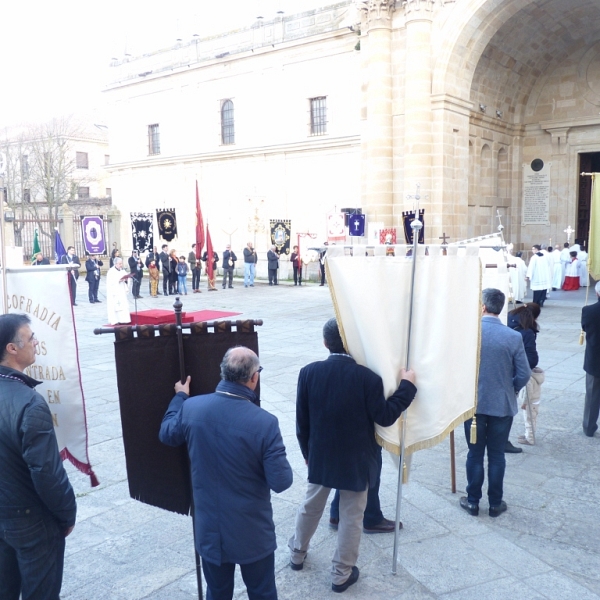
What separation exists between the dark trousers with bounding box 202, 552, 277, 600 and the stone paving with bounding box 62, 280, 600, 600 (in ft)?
2.51

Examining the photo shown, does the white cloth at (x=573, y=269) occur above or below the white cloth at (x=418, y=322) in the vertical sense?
below

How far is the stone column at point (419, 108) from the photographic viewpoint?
59.9ft

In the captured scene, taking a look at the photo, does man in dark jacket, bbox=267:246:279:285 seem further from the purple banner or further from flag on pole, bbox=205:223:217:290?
the purple banner

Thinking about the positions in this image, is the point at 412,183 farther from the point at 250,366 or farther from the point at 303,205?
the point at 250,366

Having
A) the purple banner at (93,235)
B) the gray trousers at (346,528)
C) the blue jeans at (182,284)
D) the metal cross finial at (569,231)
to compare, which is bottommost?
the blue jeans at (182,284)

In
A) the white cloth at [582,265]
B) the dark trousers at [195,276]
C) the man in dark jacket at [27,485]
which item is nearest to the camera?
the man in dark jacket at [27,485]

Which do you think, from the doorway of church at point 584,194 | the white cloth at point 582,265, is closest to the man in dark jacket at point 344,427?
the white cloth at point 582,265

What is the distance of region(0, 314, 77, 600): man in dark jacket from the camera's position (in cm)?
267

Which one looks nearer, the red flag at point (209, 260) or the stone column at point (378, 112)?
the stone column at point (378, 112)

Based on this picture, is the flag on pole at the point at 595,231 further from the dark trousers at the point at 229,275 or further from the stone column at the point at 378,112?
the dark trousers at the point at 229,275

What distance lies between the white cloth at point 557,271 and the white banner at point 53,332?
18.4m

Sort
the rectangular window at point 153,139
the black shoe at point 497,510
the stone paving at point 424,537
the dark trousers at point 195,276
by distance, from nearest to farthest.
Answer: the stone paving at point 424,537 → the black shoe at point 497,510 → the dark trousers at point 195,276 → the rectangular window at point 153,139

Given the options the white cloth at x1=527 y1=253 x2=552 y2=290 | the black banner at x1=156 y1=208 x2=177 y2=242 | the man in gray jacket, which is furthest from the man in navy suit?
the black banner at x1=156 y1=208 x2=177 y2=242

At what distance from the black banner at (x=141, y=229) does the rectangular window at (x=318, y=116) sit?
30.9 feet
